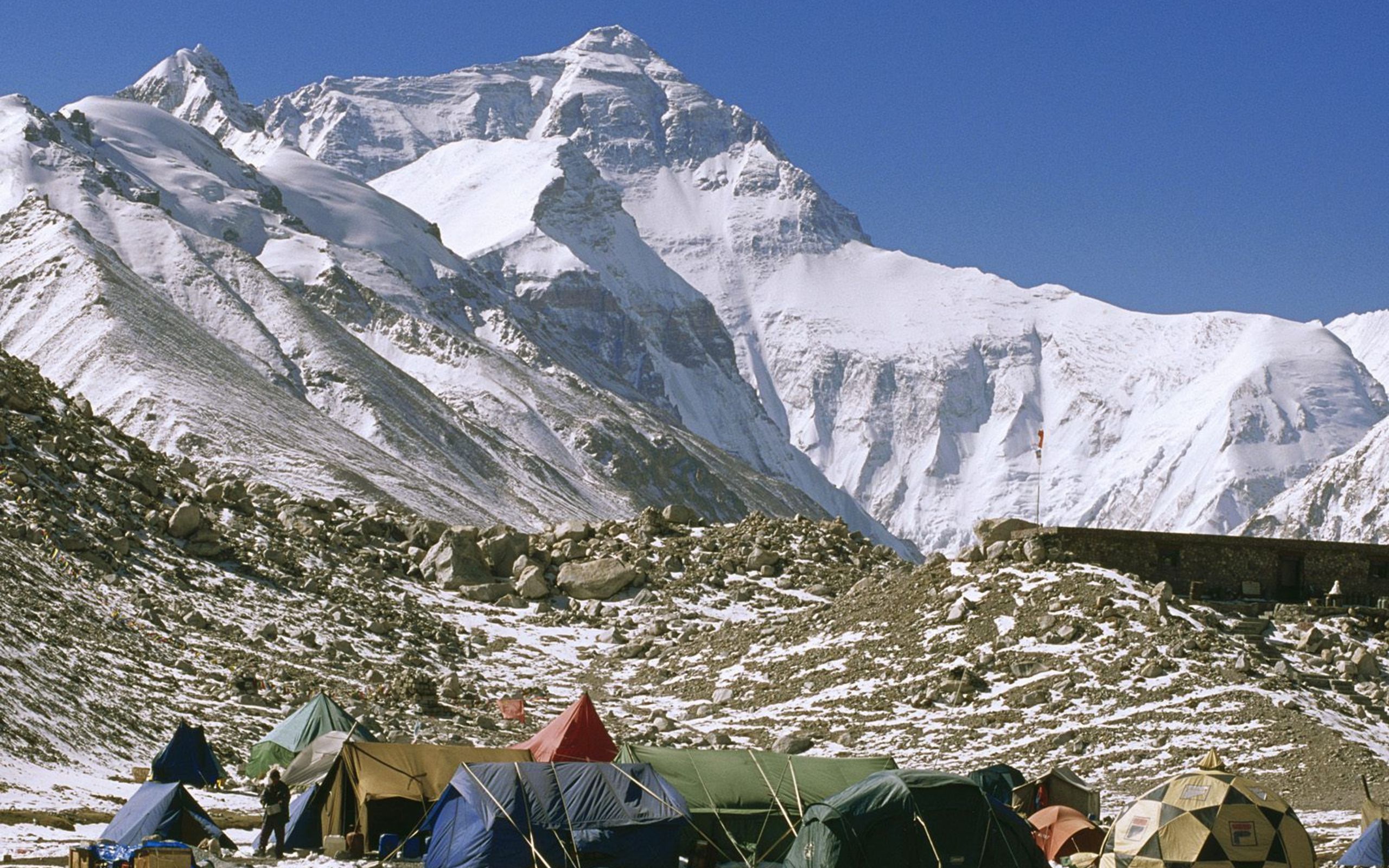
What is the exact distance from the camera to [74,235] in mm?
161000

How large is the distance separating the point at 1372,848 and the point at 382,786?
17.7m

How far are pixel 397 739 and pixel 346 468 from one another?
86.0 meters

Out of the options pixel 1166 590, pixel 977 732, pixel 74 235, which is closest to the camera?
pixel 977 732

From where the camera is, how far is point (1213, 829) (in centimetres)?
3094

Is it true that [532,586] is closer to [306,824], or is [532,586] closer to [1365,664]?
[1365,664]

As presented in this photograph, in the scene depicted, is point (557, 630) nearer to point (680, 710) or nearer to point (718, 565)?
point (718, 565)

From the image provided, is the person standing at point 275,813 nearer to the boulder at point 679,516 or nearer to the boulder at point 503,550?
the boulder at point 503,550

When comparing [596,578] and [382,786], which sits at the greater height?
[596,578]

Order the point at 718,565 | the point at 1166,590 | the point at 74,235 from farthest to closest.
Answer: the point at 74,235
the point at 718,565
the point at 1166,590

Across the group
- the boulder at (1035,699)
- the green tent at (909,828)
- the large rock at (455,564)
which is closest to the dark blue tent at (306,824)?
the green tent at (909,828)

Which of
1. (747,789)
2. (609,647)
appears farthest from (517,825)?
(609,647)

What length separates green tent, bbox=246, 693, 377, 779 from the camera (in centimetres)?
4156

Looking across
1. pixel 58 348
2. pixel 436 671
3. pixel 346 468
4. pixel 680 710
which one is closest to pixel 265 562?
pixel 436 671

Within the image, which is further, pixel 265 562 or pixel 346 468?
pixel 346 468
